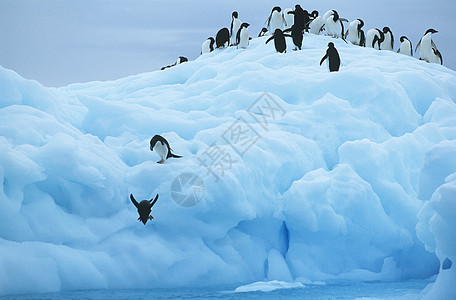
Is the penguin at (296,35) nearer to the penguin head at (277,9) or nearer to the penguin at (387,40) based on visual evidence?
the penguin head at (277,9)

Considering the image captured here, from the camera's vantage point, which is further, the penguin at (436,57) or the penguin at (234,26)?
the penguin at (436,57)

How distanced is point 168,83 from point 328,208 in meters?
6.07

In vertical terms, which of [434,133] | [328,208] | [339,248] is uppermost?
[434,133]

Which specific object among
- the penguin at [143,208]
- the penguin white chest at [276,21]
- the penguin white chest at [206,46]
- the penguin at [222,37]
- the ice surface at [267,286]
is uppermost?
the penguin white chest at [276,21]

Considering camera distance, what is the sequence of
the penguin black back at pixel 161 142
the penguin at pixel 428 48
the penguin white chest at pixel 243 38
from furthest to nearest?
the penguin at pixel 428 48, the penguin white chest at pixel 243 38, the penguin black back at pixel 161 142

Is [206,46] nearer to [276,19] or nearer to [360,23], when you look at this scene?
[276,19]

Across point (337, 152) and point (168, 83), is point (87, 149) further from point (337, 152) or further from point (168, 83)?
point (168, 83)

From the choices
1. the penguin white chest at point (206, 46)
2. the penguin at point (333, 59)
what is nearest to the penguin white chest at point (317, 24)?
the penguin white chest at point (206, 46)

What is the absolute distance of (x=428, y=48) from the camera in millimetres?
16141

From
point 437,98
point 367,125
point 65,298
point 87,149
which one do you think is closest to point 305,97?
point 367,125

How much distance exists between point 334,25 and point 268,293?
412 inches

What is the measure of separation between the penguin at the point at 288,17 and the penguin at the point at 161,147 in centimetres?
977

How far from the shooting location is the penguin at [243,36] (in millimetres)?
14680

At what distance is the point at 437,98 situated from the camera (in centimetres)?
1048
